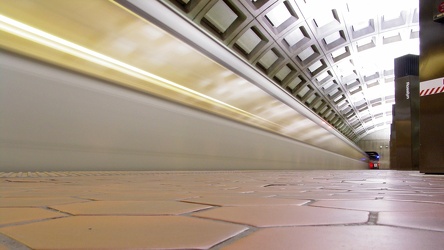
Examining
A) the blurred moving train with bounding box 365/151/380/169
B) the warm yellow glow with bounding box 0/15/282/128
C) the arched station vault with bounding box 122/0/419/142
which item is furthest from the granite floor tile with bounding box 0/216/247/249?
the blurred moving train with bounding box 365/151/380/169

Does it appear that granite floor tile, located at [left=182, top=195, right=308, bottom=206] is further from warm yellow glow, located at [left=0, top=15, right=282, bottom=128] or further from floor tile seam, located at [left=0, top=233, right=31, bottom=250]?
warm yellow glow, located at [left=0, top=15, right=282, bottom=128]

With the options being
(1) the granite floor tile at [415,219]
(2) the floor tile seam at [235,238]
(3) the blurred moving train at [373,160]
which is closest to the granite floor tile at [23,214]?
(2) the floor tile seam at [235,238]

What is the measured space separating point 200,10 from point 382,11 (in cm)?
583

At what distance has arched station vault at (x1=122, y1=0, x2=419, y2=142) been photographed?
21.5 ft

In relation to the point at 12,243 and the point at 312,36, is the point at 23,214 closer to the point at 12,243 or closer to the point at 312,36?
the point at 12,243

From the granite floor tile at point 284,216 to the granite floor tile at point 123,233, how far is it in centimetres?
7

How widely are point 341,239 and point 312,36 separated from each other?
9054 mm

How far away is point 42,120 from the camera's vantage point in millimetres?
2973

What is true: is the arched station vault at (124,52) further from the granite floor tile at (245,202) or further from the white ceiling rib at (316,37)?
the granite floor tile at (245,202)

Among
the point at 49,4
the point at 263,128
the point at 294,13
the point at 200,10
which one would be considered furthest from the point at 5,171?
the point at 294,13

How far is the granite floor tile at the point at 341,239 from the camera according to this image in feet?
1.54

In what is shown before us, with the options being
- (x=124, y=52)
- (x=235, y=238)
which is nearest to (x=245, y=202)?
(x=235, y=238)

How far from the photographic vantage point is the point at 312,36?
888 cm

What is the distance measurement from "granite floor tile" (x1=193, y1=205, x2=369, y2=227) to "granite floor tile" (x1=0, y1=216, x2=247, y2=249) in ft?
0.24
